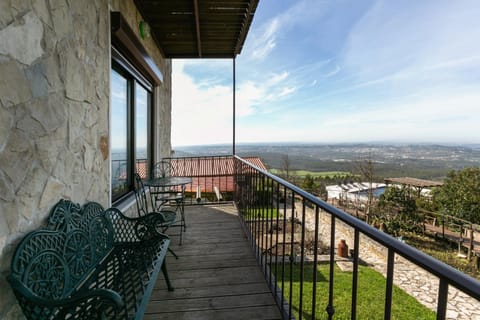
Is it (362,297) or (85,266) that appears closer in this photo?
(85,266)

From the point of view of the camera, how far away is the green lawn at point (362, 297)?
222 inches

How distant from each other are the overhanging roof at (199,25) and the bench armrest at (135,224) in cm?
258

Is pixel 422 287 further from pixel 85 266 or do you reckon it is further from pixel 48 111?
pixel 48 111

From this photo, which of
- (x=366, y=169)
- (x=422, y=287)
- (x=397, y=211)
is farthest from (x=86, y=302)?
(x=366, y=169)

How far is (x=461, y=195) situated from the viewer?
16047mm

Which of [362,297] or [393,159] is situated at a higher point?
[393,159]

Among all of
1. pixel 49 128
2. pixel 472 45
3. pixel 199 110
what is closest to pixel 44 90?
pixel 49 128

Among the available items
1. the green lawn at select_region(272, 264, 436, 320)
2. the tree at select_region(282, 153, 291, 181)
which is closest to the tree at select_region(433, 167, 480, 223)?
the tree at select_region(282, 153, 291, 181)

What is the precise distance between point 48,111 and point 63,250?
0.76 m

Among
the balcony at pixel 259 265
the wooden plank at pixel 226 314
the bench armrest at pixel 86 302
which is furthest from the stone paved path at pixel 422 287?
the bench armrest at pixel 86 302

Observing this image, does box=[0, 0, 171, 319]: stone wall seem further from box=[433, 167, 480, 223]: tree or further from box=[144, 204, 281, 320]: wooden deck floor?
box=[433, 167, 480, 223]: tree

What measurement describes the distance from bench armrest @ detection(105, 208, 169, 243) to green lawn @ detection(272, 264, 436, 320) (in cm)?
420

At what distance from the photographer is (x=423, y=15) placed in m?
15.6

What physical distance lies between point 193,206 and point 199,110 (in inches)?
656
